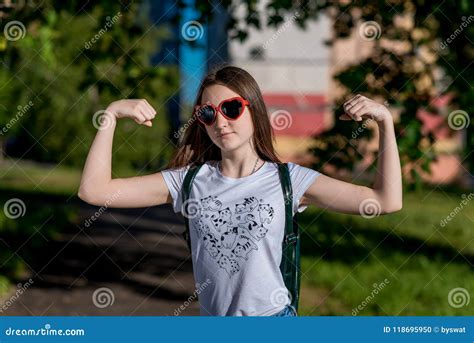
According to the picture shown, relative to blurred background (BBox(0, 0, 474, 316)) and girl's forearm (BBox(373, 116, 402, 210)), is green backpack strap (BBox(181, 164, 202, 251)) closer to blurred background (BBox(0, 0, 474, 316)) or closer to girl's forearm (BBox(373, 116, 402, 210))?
blurred background (BBox(0, 0, 474, 316))

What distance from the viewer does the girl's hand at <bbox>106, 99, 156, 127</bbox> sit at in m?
2.54

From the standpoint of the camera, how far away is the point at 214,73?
2771mm

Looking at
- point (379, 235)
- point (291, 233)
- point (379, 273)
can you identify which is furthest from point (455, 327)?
point (379, 235)

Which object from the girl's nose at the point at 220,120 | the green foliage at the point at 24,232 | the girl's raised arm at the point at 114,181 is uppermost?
the girl's nose at the point at 220,120

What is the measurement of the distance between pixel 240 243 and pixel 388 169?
540 mm

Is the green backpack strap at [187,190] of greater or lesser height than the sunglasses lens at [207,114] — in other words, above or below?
below

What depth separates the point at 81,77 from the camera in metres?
14.4

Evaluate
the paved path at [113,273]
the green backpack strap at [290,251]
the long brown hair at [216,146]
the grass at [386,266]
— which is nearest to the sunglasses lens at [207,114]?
the long brown hair at [216,146]

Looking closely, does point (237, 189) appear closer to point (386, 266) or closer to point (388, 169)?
point (388, 169)

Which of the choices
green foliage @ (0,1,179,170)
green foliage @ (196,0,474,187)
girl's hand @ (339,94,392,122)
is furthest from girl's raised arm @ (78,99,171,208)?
green foliage @ (0,1,179,170)

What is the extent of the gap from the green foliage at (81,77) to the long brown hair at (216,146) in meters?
2.59

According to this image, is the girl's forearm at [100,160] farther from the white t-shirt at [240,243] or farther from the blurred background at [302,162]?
the blurred background at [302,162]

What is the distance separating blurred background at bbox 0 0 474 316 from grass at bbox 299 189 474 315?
25 millimetres

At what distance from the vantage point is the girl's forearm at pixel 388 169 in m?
2.51
